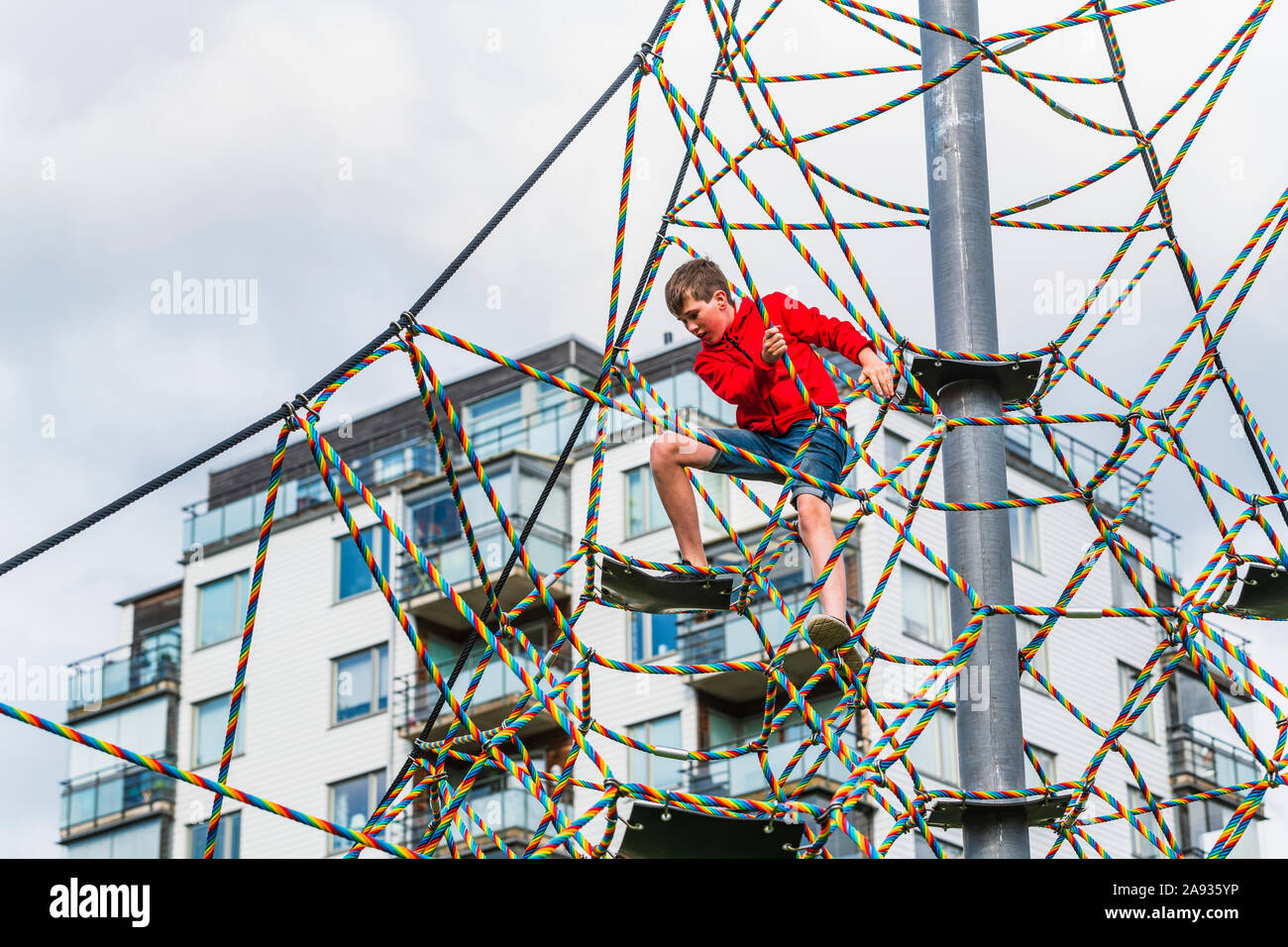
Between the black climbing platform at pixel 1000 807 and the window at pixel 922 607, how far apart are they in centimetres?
2364

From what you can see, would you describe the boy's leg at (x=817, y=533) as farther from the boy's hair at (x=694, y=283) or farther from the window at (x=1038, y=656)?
the window at (x=1038, y=656)

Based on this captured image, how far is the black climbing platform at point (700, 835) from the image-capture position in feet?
22.9

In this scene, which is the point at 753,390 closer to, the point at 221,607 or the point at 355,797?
the point at 355,797

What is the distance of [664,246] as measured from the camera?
31.4 ft

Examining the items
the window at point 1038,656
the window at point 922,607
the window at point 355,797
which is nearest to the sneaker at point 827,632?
the window at point 922,607

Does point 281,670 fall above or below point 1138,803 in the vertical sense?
above

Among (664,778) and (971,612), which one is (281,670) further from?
(971,612)

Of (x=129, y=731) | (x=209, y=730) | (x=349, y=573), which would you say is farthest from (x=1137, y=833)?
(x=129, y=731)

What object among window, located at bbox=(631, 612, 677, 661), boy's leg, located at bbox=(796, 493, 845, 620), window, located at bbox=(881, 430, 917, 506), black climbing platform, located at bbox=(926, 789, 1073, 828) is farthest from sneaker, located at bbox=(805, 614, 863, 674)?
window, located at bbox=(881, 430, 917, 506)

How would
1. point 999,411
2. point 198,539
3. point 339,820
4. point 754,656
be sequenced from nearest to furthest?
point 999,411 < point 754,656 < point 339,820 < point 198,539

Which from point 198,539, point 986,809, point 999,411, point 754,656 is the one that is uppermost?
point 198,539

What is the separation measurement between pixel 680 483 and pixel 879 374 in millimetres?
1199
